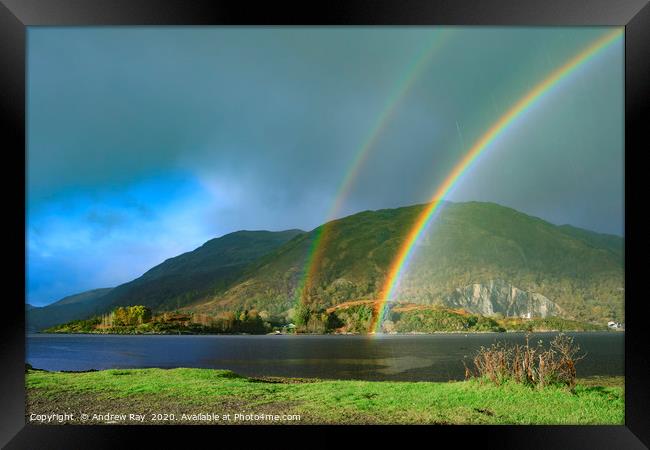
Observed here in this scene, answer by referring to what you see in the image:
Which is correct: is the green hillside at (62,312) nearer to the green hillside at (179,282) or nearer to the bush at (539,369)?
the green hillside at (179,282)

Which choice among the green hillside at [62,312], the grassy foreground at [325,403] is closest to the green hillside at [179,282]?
the green hillside at [62,312]

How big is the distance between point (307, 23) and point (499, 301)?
303ft

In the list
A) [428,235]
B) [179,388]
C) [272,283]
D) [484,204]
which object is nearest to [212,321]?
[272,283]

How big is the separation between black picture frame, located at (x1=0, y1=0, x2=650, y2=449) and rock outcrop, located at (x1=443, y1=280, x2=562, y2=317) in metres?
83.3

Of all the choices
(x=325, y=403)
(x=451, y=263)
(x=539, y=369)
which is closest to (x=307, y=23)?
(x=325, y=403)

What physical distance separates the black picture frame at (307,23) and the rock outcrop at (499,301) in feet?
273

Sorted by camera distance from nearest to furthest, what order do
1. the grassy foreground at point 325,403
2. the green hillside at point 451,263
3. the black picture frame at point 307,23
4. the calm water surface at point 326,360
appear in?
the black picture frame at point 307,23, the grassy foreground at point 325,403, the calm water surface at point 326,360, the green hillside at point 451,263

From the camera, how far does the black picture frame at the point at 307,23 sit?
611 cm

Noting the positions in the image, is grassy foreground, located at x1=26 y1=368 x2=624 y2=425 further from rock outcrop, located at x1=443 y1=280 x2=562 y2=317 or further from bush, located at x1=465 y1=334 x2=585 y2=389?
rock outcrop, located at x1=443 y1=280 x2=562 y2=317

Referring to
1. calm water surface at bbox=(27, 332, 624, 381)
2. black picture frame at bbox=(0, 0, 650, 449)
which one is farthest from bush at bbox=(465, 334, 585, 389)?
calm water surface at bbox=(27, 332, 624, 381)

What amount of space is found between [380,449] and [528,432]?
1763 millimetres

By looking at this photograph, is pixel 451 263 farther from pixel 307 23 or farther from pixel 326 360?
pixel 307 23

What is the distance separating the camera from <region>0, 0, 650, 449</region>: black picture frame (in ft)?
20.0

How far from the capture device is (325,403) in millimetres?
7652
